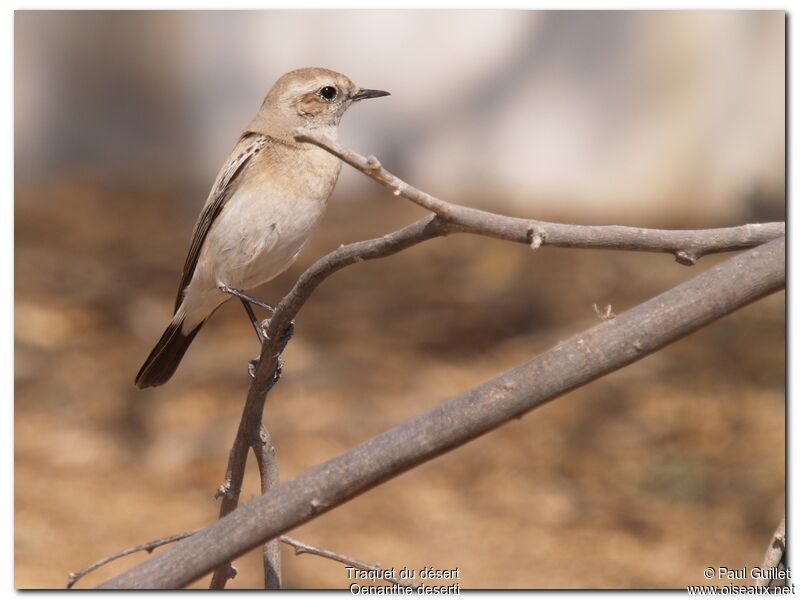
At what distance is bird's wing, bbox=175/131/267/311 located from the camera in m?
2.38

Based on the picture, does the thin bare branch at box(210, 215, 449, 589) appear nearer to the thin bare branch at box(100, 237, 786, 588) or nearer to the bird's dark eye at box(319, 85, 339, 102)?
the thin bare branch at box(100, 237, 786, 588)

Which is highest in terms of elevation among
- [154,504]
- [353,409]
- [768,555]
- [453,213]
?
[353,409]

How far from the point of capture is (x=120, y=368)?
3971 millimetres

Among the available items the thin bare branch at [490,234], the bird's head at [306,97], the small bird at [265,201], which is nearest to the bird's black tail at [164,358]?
the small bird at [265,201]

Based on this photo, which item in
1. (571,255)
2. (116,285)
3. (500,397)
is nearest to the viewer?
(500,397)

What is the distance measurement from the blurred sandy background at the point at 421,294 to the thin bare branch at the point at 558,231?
5.02ft

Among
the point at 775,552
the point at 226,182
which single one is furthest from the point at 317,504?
the point at 226,182

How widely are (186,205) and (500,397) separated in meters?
3.07

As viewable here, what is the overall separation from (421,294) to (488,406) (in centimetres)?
303

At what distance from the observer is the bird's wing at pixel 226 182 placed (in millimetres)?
2375

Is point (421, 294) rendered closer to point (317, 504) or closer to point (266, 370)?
point (266, 370)

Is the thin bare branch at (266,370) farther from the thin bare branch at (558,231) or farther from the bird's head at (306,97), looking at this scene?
the bird's head at (306,97)
